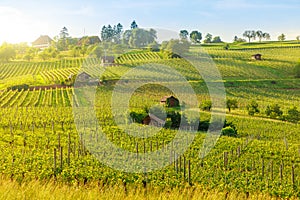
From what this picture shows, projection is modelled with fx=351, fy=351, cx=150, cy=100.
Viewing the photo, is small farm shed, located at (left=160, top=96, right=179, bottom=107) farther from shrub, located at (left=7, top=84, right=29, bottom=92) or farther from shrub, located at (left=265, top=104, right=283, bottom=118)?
shrub, located at (left=7, top=84, right=29, bottom=92)

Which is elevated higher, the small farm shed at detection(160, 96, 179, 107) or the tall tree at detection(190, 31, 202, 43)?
the tall tree at detection(190, 31, 202, 43)

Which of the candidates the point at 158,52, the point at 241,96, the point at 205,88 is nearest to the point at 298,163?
the point at 241,96

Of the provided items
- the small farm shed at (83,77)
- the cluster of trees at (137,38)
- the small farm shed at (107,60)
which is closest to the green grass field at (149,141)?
the small farm shed at (107,60)

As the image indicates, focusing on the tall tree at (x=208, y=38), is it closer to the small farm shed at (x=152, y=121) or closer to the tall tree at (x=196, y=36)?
the tall tree at (x=196, y=36)

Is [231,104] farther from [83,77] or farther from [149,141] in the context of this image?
[83,77]

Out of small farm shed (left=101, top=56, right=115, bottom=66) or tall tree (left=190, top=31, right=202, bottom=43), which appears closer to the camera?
small farm shed (left=101, top=56, right=115, bottom=66)

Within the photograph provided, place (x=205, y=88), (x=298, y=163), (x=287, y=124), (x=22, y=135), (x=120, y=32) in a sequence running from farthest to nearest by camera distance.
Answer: (x=120, y=32) < (x=205, y=88) < (x=287, y=124) < (x=22, y=135) < (x=298, y=163)

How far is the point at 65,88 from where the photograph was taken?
143ft

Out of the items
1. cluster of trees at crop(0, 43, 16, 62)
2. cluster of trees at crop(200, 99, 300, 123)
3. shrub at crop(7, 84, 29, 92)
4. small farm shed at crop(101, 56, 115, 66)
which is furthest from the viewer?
cluster of trees at crop(0, 43, 16, 62)

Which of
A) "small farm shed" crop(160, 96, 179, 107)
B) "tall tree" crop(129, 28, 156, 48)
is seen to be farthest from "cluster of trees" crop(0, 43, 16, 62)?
"small farm shed" crop(160, 96, 179, 107)

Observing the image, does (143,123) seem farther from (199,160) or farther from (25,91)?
(25,91)

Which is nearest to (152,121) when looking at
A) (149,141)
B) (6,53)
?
(149,141)

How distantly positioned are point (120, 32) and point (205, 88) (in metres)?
63.0

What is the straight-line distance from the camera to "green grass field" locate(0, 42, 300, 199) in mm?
8383
